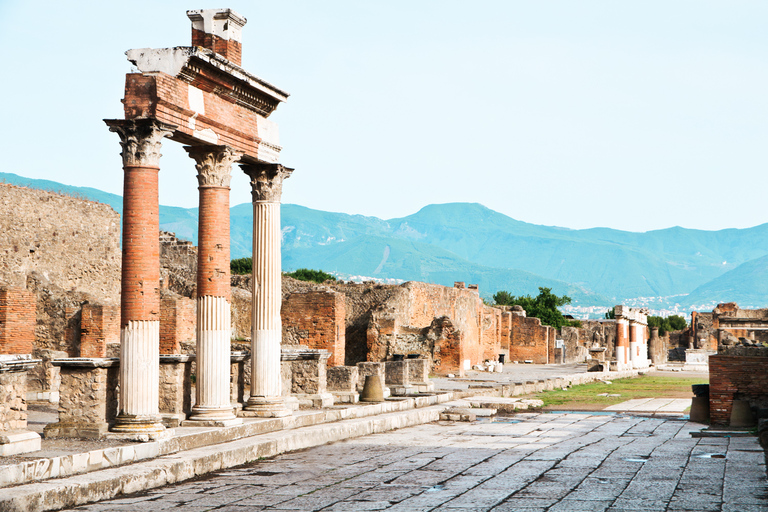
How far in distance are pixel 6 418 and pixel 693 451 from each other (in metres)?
8.42

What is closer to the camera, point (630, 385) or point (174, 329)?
point (174, 329)

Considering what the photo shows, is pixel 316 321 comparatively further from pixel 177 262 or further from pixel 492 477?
pixel 492 477

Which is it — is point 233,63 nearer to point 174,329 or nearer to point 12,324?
point 12,324

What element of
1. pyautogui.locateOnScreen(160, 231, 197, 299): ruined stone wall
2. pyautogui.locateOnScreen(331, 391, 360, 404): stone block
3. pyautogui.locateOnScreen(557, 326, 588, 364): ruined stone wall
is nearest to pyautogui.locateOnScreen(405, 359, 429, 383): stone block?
pyautogui.locateOnScreen(331, 391, 360, 404): stone block

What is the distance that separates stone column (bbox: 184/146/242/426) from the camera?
11742 mm

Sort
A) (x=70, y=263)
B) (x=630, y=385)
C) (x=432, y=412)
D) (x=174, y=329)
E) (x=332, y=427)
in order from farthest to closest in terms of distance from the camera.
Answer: (x=630, y=385) → (x=70, y=263) → (x=174, y=329) → (x=432, y=412) → (x=332, y=427)

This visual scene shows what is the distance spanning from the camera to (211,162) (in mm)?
12070

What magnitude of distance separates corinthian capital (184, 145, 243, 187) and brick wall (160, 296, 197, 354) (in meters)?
9.76

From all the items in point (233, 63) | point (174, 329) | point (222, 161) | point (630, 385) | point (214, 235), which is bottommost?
point (630, 385)

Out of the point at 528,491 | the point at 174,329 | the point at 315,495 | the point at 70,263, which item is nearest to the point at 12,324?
the point at 174,329

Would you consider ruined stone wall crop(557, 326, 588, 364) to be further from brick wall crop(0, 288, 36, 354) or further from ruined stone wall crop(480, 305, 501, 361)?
brick wall crop(0, 288, 36, 354)

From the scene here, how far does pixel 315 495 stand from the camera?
827 centimetres

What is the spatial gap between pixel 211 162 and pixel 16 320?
820cm

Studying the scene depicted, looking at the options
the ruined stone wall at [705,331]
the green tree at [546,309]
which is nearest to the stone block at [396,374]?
the green tree at [546,309]
